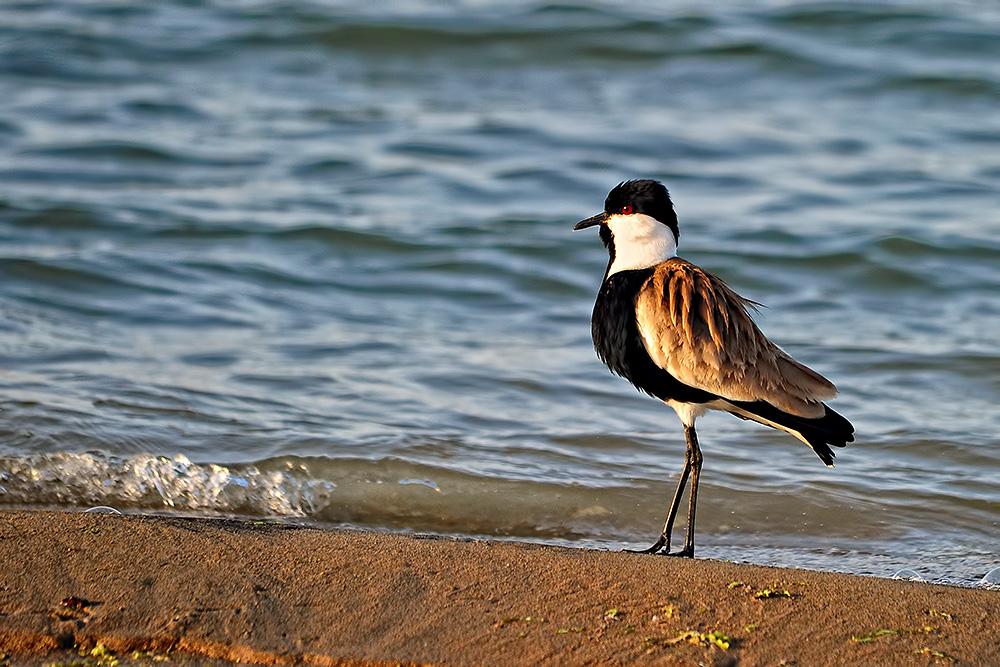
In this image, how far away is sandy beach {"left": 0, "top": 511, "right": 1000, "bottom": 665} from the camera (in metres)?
3.59

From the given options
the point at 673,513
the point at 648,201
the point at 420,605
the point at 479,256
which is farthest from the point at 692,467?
the point at 479,256

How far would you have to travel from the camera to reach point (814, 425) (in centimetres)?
472

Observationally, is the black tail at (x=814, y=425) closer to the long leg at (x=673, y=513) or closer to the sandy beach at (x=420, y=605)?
the long leg at (x=673, y=513)

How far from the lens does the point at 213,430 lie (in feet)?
20.3

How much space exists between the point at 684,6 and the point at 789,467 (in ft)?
35.8

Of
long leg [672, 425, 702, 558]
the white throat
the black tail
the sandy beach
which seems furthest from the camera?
the white throat

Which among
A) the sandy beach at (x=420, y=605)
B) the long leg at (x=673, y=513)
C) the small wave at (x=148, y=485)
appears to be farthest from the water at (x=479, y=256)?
the sandy beach at (x=420, y=605)

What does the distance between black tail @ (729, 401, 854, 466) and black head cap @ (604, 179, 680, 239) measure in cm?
88

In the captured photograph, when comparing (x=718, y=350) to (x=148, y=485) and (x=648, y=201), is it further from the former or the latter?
(x=148, y=485)

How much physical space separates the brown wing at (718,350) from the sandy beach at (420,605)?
2.49ft

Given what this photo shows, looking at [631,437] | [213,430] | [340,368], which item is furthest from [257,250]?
[631,437]

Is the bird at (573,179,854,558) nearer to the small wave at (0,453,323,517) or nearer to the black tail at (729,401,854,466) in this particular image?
the black tail at (729,401,854,466)

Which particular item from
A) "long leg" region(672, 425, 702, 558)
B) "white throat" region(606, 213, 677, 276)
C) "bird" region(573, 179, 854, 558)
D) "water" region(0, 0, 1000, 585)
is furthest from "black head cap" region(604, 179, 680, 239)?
"water" region(0, 0, 1000, 585)

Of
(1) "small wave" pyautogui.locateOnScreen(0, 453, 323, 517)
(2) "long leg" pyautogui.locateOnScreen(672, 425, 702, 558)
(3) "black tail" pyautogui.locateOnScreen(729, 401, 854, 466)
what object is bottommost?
(1) "small wave" pyautogui.locateOnScreen(0, 453, 323, 517)
